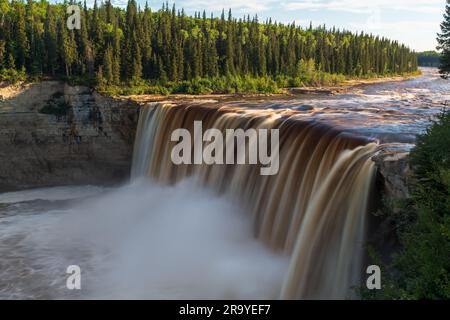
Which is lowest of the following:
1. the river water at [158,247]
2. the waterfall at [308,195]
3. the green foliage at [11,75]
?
the river water at [158,247]

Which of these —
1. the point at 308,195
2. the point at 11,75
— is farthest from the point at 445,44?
the point at 11,75

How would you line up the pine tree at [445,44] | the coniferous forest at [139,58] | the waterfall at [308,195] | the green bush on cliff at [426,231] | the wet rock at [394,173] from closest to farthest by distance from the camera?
the green bush on cliff at [426,231]
the wet rock at [394,173]
the waterfall at [308,195]
the pine tree at [445,44]
the coniferous forest at [139,58]

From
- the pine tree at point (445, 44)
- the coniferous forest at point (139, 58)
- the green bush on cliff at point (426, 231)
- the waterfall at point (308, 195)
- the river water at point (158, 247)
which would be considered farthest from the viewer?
the coniferous forest at point (139, 58)

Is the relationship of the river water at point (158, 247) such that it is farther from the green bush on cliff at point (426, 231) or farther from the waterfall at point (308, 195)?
the green bush on cliff at point (426, 231)

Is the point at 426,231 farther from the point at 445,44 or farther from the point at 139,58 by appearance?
the point at 139,58

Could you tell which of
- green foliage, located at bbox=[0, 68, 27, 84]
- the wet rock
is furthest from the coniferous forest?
the wet rock

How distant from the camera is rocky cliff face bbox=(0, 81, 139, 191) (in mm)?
41219

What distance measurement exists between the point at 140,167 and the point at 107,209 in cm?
454

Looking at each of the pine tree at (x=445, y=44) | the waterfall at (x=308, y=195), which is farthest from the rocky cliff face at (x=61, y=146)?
the pine tree at (x=445, y=44)

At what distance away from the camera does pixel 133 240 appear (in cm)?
2427

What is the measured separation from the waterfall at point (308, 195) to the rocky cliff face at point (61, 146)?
15.5m

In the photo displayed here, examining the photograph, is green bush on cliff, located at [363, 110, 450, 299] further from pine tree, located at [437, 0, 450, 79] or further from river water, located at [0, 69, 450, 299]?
pine tree, located at [437, 0, 450, 79]

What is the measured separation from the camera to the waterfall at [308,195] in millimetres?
13266

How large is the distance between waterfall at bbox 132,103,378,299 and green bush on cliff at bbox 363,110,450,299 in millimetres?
1796
